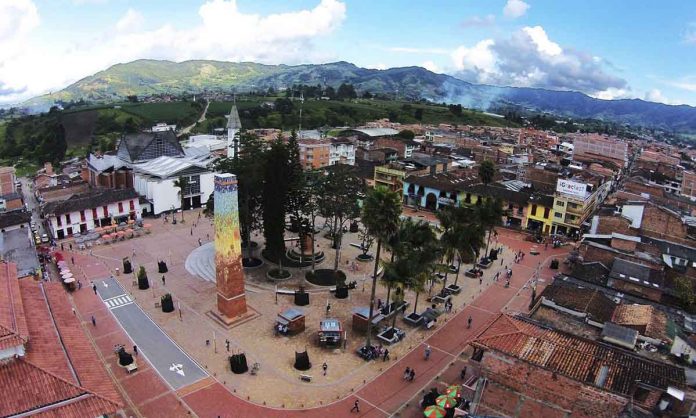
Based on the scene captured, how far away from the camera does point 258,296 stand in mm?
40562

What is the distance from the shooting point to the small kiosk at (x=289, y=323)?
111 feet

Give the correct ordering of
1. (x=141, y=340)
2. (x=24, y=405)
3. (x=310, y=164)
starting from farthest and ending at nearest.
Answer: (x=310, y=164) → (x=141, y=340) → (x=24, y=405)

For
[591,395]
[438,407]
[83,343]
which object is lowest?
[438,407]

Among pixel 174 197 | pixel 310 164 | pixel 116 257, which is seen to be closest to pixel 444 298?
pixel 116 257

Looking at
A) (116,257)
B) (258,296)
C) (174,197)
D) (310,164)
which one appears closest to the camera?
(258,296)

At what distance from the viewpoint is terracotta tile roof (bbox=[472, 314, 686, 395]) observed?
2025cm

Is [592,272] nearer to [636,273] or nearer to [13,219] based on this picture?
[636,273]

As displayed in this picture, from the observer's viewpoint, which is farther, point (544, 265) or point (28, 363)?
point (544, 265)

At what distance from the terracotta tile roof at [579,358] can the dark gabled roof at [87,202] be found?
176 ft

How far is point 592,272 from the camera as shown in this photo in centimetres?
4353

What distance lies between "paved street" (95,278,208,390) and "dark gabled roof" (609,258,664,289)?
37.7 m

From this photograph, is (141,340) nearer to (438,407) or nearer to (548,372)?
(438,407)

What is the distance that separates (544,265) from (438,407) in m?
33.7

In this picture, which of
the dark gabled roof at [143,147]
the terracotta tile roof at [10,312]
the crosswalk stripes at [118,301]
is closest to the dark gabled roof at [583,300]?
the terracotta tile roof at [10,312]
